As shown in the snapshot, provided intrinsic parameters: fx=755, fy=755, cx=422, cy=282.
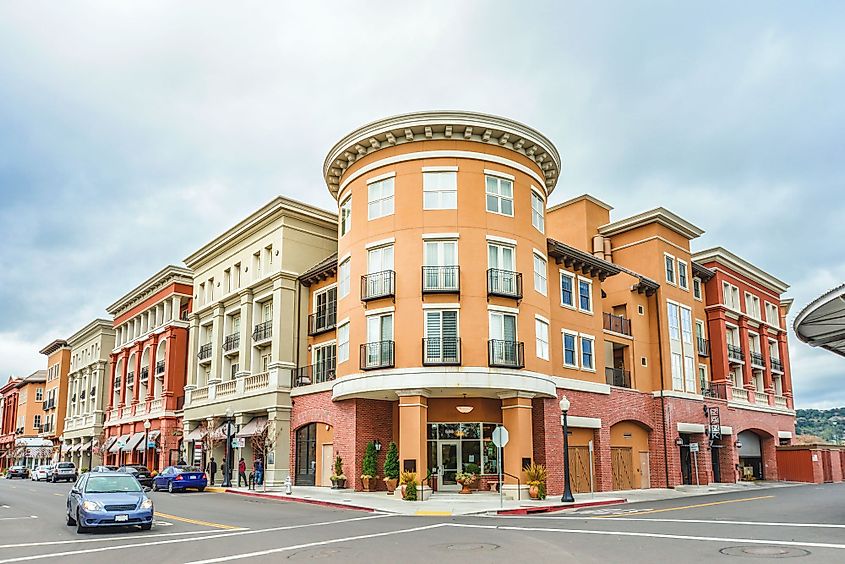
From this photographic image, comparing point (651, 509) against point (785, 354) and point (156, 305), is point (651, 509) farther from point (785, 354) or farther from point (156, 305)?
point (156, 305)

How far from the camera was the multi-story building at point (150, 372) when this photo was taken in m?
54.3

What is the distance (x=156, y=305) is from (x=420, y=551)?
1942 inches

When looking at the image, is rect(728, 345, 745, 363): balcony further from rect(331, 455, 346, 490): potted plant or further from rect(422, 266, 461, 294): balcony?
rect(331, 455, 346, 490): potted plant

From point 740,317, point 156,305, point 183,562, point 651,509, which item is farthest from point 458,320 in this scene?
point 156,305

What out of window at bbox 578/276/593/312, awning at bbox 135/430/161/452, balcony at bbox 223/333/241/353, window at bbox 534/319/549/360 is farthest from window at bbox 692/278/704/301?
awning at bbox 135/430/161/452

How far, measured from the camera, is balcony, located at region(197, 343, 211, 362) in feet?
165

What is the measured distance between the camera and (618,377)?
3994cm

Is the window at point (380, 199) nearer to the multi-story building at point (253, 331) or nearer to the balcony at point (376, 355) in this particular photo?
the balcony at point (376, 355)

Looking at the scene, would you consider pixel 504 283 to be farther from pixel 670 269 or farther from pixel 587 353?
pixel 670 269

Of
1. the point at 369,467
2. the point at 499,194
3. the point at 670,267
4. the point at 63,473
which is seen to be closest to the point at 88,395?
the point at 63,473

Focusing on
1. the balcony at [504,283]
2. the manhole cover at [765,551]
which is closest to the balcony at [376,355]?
the balcony at [504,283]

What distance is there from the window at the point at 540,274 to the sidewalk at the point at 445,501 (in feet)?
29.6

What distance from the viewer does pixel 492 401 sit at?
32.9 meters

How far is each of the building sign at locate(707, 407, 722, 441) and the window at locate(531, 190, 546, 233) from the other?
17.4 meters
